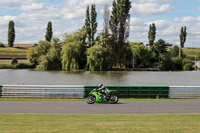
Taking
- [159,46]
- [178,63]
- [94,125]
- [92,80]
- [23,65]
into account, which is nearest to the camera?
[94,125]

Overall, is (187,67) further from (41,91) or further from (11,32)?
(41,91)

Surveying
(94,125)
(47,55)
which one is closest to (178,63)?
(47,55)

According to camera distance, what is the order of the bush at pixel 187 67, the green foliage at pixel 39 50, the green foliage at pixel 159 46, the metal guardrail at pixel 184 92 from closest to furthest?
the metal guardrail at pixel 184 92 → the green foliage at pixel 39 50 → the bush at pixel 187 67 → the green foliage at pixel 159 46

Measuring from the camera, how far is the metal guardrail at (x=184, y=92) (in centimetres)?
2462

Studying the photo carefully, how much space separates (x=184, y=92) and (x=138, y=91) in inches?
150

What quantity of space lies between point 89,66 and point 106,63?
4.31 metres

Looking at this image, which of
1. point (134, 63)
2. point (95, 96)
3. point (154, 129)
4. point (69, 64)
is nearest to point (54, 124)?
point (154, 129)

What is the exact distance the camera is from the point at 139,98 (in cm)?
2409

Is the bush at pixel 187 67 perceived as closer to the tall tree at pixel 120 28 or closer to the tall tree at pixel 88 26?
the tall tree at pixel 120 28

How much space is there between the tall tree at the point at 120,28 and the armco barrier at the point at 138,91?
58990mm

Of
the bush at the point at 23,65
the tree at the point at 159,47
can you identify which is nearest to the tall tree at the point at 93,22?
the bush at the point at 23,65

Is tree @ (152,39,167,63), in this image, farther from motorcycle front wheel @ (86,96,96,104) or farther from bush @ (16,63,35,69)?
motorcycle front wheel @ (86,96,96,104)

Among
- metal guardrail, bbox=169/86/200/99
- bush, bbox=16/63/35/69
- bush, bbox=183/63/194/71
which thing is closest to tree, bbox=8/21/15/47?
bush, bbox=16/63/35/69

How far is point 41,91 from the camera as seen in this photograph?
949 inches
